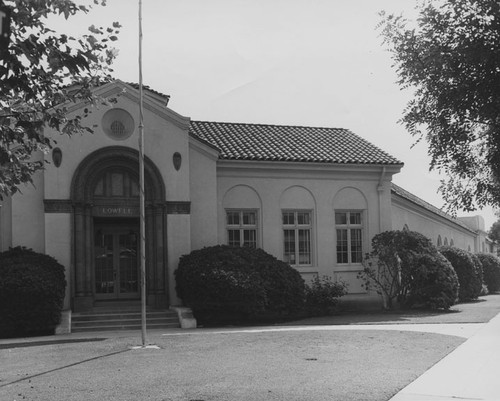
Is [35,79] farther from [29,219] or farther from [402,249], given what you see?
[402,249]

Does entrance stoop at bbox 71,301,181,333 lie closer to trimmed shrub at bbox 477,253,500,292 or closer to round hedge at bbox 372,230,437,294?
round hedge at bbox 372,230,437,294

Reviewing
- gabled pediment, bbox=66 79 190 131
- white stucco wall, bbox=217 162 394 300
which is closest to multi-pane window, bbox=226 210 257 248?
white stucco wall, bbox=217 162 394 300

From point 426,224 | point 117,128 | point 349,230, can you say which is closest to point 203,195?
point 117,128

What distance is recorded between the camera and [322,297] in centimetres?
2500

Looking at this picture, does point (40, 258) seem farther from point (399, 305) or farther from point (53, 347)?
point (399, 305)

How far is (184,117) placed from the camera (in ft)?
78.8

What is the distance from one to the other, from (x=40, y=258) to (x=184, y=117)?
675 centimetres

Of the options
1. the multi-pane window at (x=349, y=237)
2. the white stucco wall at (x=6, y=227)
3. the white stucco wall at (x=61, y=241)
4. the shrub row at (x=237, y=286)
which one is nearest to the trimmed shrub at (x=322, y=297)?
the shrub row at (x=237, y=286)

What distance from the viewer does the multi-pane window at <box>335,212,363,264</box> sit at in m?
27.7

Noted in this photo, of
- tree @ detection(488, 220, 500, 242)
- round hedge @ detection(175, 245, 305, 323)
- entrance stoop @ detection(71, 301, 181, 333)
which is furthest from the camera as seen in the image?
tree @ detection(488, 220, 500, 242)

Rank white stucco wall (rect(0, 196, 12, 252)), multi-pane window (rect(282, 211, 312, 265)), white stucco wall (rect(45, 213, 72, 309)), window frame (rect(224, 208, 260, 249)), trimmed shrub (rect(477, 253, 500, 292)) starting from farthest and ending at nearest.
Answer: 1. trimmed shrub (rect(477, 253, 500, 292))
2. multi-pane window (rect(282, 211, 312, 265))
3. window frame (rect(224, 208, 260, 249))
4. white stucco wall (rect(0, 196, 12, 252))
5. white stucco wall (rect(45, 213, 72, 309))

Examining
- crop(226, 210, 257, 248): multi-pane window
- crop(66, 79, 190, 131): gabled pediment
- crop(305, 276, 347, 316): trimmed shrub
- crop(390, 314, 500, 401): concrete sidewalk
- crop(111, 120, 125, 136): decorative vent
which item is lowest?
crop(390, 314, 500, 401): concrete sidewalk

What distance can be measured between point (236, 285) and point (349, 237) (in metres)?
7.78

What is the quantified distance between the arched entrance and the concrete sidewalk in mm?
11406
